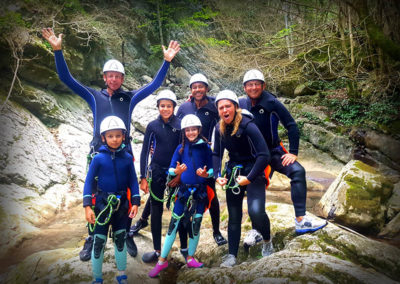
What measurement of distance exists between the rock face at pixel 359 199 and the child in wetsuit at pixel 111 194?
14.6 feet

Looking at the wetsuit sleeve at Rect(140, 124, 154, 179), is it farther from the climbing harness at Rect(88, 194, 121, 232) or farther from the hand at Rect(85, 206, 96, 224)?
the hand at Rect(85, 206, 96, 224)

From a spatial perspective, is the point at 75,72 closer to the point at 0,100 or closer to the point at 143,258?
the point at 0,100

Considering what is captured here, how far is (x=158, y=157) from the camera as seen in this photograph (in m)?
3.71

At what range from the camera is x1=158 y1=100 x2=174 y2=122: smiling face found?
12.1 ft

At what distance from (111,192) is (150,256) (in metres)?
1.24

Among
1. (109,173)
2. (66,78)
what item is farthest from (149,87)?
(109,173)

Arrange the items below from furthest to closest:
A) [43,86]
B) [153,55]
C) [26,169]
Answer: [153,55] → [43,86] → [26,169]

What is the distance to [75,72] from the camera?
1133 centimetres

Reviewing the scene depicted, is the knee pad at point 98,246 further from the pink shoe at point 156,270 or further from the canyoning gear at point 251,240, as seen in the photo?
the canyoning gear at point 251,240

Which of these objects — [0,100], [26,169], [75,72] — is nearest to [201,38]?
[75,72]

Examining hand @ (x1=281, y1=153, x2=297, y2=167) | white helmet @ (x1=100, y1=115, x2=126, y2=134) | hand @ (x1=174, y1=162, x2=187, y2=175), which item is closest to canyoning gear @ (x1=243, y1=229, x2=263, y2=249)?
hand @ (x1=281, y1=153, x2=297, y2=167)

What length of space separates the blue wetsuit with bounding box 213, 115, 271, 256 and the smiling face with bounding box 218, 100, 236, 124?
0.11 metres

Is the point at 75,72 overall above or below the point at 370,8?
below

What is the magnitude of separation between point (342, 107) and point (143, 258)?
11.8m
